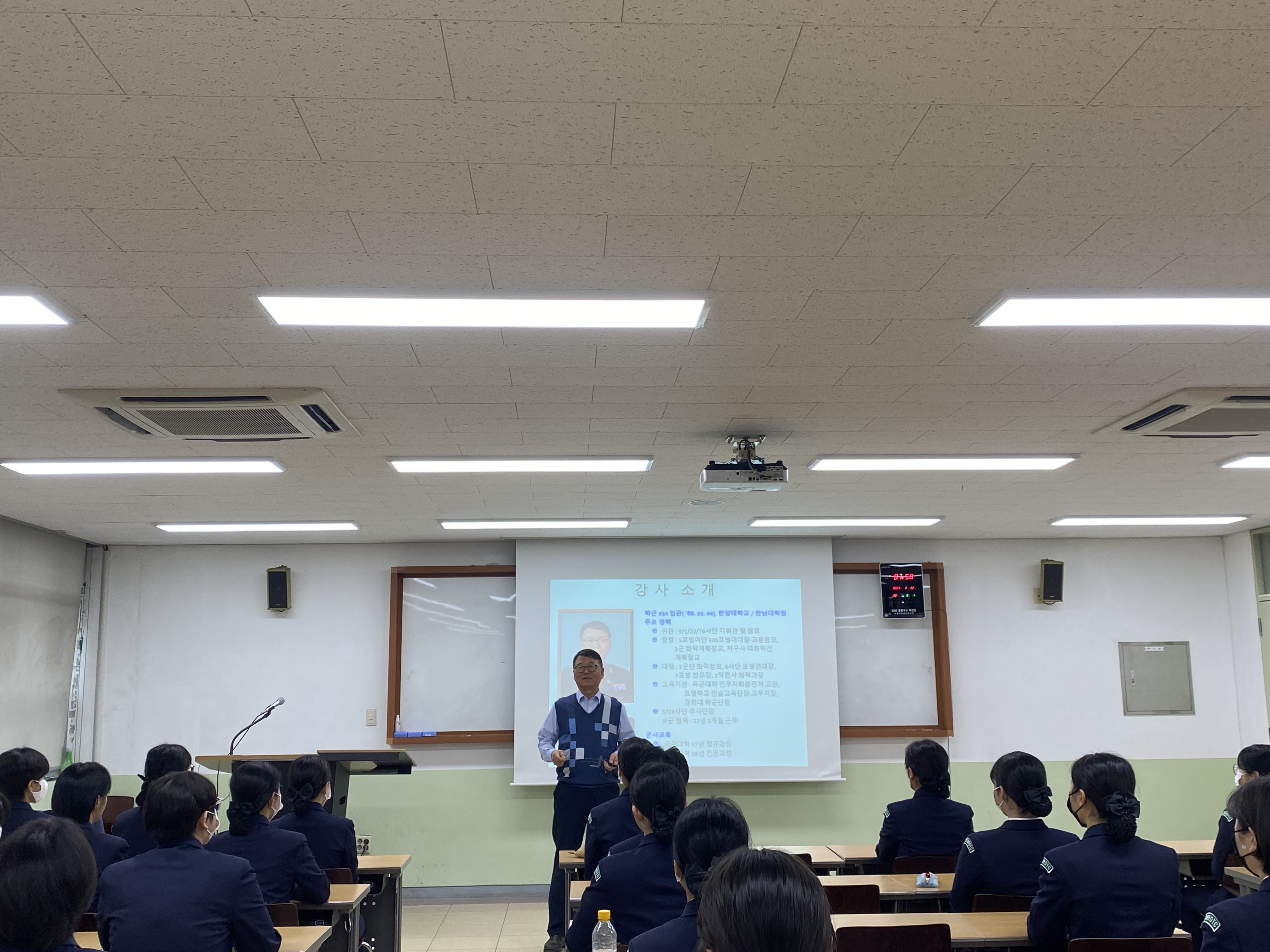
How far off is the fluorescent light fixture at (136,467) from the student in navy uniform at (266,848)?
214cm

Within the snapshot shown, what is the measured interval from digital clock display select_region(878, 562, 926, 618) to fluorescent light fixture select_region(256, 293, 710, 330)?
6.19m

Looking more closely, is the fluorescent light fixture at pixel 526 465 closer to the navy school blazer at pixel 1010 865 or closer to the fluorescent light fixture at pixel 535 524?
the fluorescent light fixture at pixel 535 524

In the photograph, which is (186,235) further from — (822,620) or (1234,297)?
(822,620)

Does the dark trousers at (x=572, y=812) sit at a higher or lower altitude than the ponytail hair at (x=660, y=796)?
lower

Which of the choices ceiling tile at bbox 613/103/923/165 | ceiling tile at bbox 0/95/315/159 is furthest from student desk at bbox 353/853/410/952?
ceiling tile at bbox 613/103/923/165

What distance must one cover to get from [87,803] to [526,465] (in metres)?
2.80

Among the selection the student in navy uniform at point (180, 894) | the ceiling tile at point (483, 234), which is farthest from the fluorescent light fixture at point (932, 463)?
the student in navy uniform at point (180, 894)

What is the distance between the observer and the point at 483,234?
289 centimetres

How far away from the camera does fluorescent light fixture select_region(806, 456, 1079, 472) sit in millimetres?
5910

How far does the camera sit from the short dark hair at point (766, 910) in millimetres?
1434

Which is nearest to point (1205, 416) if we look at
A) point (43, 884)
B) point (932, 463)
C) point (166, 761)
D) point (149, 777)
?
point (932, 463)

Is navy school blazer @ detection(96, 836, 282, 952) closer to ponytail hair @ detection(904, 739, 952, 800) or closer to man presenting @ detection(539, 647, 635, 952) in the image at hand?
ponytail hair @ detection(904, 739, 952, 800)

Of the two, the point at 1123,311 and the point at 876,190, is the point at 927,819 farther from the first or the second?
the point at 876,190

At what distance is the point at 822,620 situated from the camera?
9.02m
